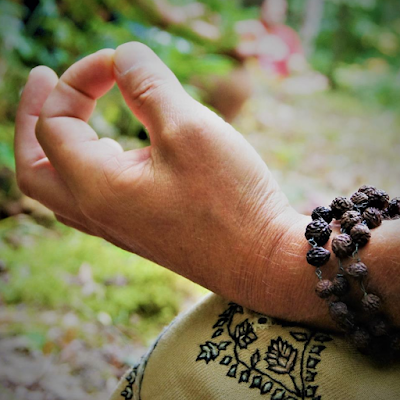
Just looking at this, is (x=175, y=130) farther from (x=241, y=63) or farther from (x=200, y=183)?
(x=241, y=63)

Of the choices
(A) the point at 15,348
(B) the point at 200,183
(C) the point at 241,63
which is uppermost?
(B) the point at 200,183

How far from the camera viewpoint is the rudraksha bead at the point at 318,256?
0.48m

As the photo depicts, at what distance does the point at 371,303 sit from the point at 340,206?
13 cm

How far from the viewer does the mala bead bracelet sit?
0.46 metres

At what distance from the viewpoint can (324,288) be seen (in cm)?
47

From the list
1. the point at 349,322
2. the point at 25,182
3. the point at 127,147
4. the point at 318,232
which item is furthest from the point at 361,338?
the point at 127,147

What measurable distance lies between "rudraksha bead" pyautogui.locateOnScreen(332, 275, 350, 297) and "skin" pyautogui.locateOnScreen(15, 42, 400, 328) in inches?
0.7

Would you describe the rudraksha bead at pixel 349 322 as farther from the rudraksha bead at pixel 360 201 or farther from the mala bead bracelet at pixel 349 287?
the rudraksha bead at pixel 360 201

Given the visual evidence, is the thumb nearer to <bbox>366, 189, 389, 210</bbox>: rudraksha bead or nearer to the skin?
the skin

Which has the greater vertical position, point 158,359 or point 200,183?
point 200,183

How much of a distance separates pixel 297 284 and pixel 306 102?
360 cm

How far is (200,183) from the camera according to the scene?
1.76 ft

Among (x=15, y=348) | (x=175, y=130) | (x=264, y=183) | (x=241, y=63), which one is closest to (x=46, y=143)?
(x=175, y=130)

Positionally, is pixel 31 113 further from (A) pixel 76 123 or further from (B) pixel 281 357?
(B) pixel 281 357
